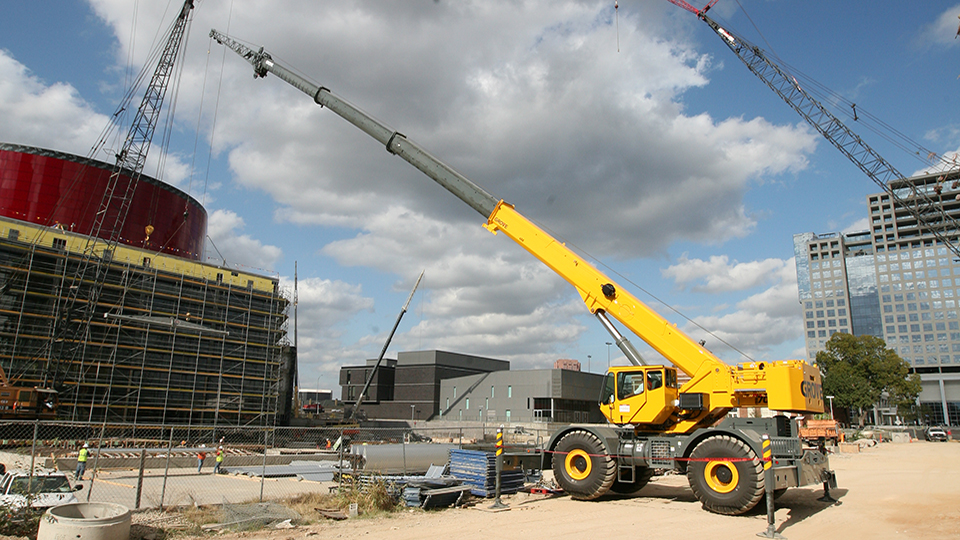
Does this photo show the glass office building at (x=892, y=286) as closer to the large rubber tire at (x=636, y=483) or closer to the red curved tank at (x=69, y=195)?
the large rubber tire at (x=636, y=483)

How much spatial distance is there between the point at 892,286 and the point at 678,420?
155029mm

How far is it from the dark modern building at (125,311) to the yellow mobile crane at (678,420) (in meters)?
39.4

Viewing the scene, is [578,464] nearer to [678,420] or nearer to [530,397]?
[678,420]

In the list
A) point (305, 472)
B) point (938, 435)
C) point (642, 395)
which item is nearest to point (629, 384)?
point (642, 395)

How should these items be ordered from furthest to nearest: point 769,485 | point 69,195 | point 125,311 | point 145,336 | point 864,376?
point 864,376
point 69,195
point 145,336
point 125,311
point 769,485

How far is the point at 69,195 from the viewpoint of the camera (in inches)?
2056

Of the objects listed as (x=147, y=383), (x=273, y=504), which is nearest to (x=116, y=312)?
(x=147, y=383)

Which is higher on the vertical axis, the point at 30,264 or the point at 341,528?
the point at 30,264

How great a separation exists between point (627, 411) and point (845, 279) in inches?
6254

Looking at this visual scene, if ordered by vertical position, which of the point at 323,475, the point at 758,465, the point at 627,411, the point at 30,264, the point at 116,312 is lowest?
the point at 323,475

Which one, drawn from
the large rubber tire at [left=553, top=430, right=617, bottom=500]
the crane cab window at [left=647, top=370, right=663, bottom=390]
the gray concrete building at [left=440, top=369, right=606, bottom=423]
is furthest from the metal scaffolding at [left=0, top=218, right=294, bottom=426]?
the crane cab window at [left=647, top=370, right=663, bottom=390]

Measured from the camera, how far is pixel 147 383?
153 feet

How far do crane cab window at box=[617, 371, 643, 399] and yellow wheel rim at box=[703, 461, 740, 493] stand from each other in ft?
8.83

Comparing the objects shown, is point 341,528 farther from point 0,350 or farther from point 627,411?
point 0,350
